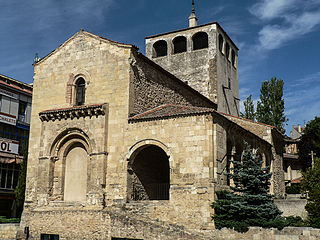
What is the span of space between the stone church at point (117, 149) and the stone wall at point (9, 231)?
23.1 inches

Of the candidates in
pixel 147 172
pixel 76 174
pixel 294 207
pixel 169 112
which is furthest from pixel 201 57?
pixel 76 174

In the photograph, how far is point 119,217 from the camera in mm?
15586

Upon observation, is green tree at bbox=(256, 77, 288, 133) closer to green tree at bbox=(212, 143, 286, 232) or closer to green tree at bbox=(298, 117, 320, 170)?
green tree at bbox=(298, 117, 320, 170)

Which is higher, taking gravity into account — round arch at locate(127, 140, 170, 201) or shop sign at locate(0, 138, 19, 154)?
shop sign at locate(0, 138, 19, 154)

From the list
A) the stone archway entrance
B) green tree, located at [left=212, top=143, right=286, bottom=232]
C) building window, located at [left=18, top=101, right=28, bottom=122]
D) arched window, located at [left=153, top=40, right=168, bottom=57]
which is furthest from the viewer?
arched window, located at [left=153, top=40, right=168, bottom=57]

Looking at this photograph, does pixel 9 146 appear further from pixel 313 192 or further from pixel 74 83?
pixel 313 192

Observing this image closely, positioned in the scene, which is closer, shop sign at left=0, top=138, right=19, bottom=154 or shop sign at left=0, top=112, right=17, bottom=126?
shop sign at left=0, top=138, right=19, bottom=154

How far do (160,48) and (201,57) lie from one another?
4334 mm

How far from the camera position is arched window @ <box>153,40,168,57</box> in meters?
33.5

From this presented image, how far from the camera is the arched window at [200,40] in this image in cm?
3202

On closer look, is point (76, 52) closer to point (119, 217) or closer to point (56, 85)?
point (56, 85)

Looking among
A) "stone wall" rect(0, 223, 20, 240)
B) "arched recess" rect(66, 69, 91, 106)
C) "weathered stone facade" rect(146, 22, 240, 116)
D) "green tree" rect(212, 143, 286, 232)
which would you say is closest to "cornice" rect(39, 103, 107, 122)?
"arched recess" rect(66, 69, 91, 106)

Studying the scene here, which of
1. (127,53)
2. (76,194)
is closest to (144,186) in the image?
(76,194)

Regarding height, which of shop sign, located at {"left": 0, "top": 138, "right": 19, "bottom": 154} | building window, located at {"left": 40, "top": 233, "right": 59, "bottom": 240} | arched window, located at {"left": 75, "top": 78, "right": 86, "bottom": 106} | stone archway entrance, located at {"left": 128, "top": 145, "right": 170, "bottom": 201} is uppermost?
arched window, located at {"left": 75, "top": 78, "right": 86, "bottom": 106}
